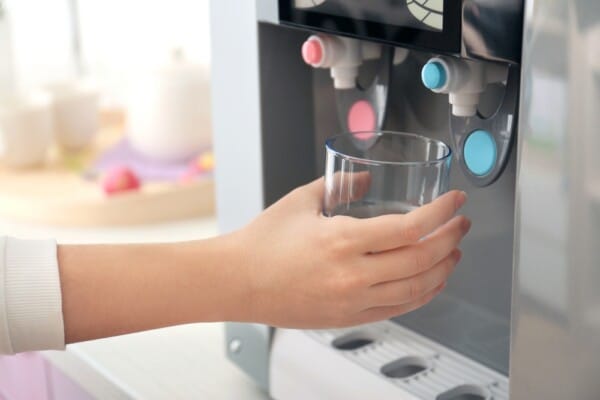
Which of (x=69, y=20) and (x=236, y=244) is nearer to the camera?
(x=236, y=244)

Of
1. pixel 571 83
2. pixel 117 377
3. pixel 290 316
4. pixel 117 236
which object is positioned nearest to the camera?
pixel 571 83

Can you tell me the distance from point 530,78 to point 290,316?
200 millimetres

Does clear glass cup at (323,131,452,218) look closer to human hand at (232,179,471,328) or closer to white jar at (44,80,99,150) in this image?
human hand at (232,179,471,328)

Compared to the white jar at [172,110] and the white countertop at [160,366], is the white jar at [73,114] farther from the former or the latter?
the white countertop at [160,366]

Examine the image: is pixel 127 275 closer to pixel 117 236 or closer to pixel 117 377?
pixel 117 377

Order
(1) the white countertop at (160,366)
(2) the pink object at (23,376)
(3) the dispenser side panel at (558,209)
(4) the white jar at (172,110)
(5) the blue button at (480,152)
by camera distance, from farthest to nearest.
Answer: (4) the white jar at (172,110) → (2) the pink object at (23,376) → (1) the white countertop at (160,366) → (5) the blue button at (480,152) → (3) the dispenser side panel at (558,209)

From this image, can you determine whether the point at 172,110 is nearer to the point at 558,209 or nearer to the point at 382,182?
the point at 382,182

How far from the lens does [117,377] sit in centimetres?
75

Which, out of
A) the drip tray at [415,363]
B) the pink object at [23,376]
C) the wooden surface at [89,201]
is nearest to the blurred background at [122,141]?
the wooden surface at [89,201]

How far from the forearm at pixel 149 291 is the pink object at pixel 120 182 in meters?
0.55

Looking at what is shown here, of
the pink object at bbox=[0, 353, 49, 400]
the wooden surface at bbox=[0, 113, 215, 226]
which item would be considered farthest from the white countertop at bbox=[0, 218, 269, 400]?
the wooden surface at bbox=[0, 113, 215, 226]

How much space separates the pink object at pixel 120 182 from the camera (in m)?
1.13

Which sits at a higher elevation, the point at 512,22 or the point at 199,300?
the point at 512,22

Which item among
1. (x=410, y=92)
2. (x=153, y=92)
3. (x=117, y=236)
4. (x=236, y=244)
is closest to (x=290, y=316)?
(x=236, y=244)
